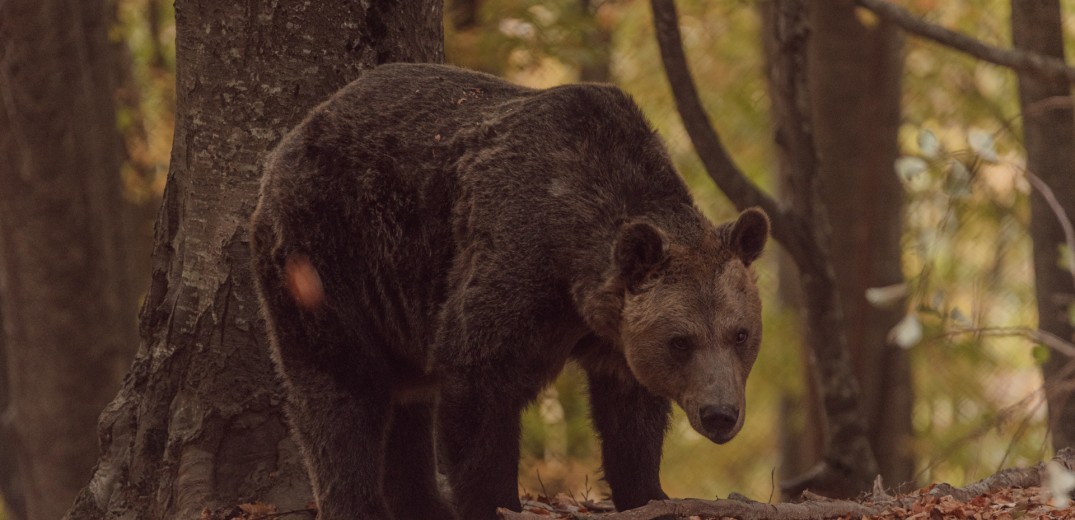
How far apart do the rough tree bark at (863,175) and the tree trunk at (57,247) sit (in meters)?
6.76

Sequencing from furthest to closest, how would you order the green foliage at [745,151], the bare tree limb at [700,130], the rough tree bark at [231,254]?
the green foliage at [745,151] < the bare tree limb at [700,130] < the rough tree bark at [231,254]

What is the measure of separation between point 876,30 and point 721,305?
8.34 metres

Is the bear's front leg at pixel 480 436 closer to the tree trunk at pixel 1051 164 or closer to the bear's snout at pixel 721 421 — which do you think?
the bear's snout at pixel 721 421

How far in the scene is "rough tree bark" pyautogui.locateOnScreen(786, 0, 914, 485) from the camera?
12.6m

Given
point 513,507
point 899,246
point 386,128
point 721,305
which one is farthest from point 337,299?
point 899,246

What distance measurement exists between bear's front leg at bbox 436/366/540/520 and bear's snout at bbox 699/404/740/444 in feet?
2.65

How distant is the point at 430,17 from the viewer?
675cm

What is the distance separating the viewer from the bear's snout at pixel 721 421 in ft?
16.4

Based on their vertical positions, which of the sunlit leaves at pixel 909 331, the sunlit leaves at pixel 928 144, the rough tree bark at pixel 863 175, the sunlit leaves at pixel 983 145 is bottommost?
the sunlit leaves at pixel 909 331

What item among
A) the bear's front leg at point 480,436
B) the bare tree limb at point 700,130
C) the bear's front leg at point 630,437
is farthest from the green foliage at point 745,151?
the bear's front leg at point 480,436

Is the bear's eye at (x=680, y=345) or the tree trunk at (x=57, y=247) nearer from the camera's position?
the bear's eye at (x=680, y=345)

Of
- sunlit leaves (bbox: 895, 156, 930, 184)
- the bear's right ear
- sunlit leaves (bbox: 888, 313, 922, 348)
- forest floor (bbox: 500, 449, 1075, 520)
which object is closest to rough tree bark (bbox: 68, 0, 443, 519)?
forest floor (bbox: 500, 449, 1075, 520)

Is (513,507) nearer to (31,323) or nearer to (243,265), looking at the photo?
(243,265)

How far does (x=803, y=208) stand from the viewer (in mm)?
8727
